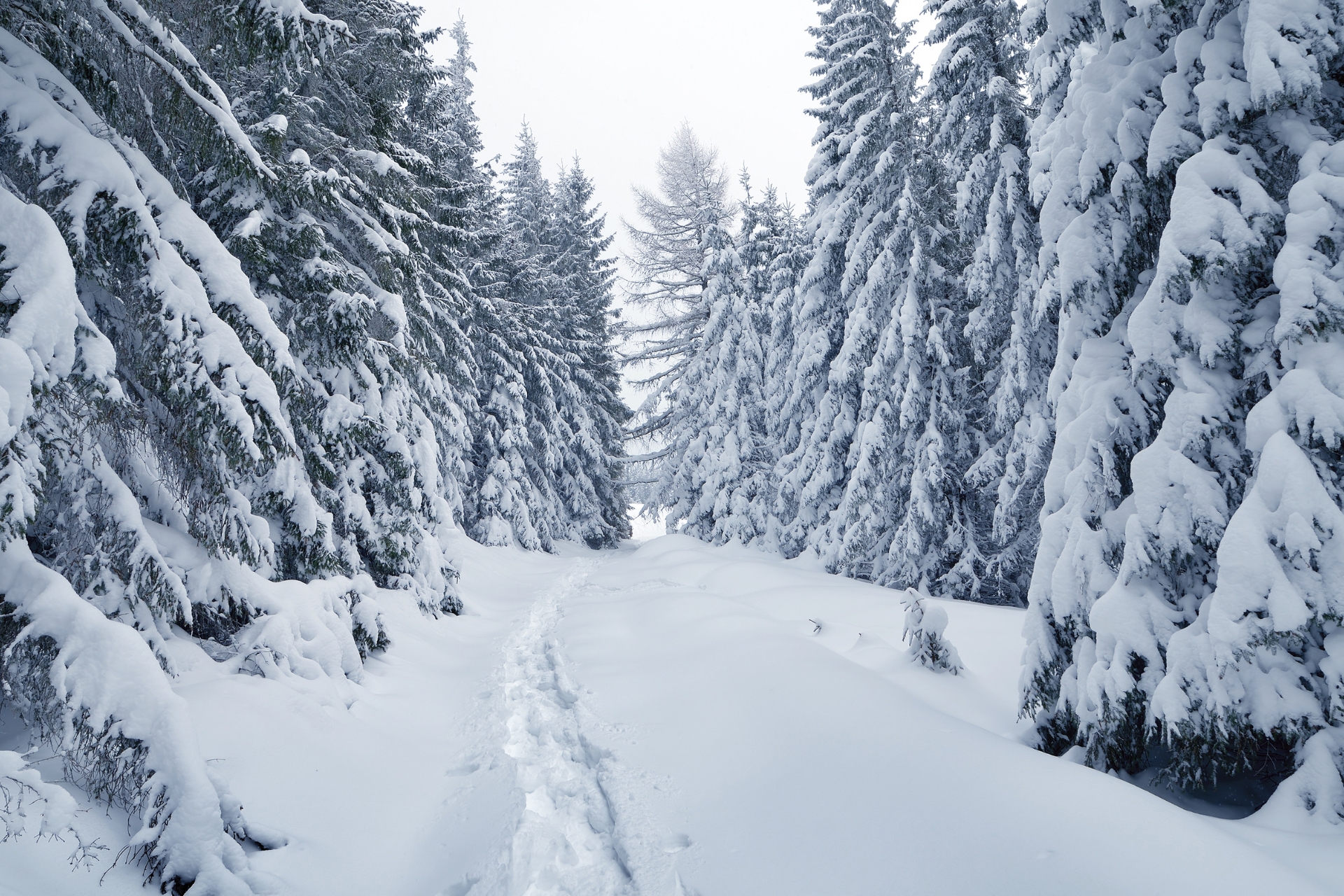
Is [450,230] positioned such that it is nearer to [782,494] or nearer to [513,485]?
[513,485]

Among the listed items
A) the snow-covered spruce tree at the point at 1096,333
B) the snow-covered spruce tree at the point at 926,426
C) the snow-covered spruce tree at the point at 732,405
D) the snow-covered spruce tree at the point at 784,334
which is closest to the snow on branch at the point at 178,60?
the snow-covered spruce tree at the point at 1096,333

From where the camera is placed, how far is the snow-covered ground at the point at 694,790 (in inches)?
103

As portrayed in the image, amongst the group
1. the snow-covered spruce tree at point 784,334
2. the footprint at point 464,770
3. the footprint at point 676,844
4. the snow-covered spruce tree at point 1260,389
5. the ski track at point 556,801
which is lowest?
the footprint at point 464,770

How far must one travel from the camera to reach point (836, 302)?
52.5 ft

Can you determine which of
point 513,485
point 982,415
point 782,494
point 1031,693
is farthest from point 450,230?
point 1031,693

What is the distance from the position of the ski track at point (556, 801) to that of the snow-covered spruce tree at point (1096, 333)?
2.89 m

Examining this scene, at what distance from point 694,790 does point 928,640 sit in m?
2.57

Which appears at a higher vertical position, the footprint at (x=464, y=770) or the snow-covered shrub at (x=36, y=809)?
the snow-covered shrub at (x=36, y=809)

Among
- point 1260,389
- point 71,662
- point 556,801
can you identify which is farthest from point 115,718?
point 1260,389

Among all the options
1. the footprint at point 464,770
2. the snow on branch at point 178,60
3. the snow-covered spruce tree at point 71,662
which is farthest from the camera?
the footprint at point 464,770

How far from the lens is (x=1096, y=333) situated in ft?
13.6

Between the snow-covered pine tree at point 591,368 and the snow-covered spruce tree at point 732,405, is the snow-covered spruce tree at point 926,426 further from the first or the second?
the snow-covered pine tree at point 591,368

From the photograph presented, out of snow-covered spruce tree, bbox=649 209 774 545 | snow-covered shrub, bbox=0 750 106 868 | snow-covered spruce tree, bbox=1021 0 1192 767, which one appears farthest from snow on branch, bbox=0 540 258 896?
snow-covered spruce tree, bbox=649 209 774 545

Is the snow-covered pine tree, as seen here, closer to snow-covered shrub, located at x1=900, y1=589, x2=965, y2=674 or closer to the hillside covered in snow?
the hillside covered in snow
